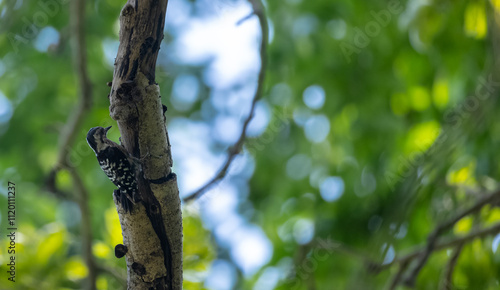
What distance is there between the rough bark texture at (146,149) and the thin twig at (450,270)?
4.24ft

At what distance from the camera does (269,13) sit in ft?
11.4

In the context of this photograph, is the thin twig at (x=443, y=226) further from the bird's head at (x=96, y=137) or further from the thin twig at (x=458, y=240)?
the bird's head at (x=96, y=137)

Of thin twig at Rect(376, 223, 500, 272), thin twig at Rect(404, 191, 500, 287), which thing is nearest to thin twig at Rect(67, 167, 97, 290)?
thin twig at Rect(376, 223, 500, 272)

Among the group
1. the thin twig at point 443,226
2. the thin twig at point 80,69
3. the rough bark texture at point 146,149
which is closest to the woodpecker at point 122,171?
the rough bark texture at point 146,149

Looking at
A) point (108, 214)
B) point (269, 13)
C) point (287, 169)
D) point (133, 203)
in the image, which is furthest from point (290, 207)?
point (133, 203)

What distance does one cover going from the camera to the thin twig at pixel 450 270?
2.07 metres

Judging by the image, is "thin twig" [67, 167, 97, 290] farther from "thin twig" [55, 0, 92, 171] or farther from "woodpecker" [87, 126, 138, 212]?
"woodpecker" [87, 126, 138, 212]

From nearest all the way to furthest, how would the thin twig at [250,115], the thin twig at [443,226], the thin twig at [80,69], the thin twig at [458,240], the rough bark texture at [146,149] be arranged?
1. the rough bark texture at [146,149]
2. the thin twig at [250,115]
3. the thin twig at [443,226]
4. the thin twig at [458,240]
5. the thin twig at [80,69]

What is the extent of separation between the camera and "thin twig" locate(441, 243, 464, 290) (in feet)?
6.79

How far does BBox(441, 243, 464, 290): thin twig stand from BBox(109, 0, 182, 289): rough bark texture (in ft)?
4.24

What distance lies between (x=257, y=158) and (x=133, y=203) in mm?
2803

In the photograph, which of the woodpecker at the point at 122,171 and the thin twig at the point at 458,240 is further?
the thin twig at the point at 458,240

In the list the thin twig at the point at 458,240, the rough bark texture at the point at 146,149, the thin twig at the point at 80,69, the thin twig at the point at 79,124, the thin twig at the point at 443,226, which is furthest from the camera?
the thin twig at the point at 80,69

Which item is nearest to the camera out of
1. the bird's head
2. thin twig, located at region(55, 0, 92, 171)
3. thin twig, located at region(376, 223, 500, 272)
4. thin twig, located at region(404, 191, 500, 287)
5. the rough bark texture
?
the rough bark texture
